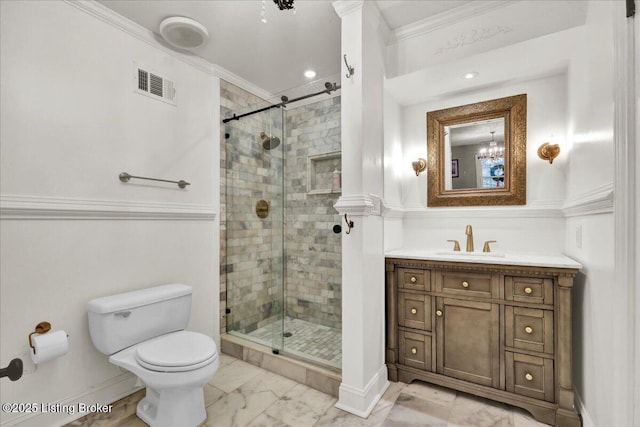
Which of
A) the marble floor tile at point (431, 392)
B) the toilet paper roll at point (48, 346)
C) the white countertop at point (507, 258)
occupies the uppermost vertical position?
the white countertop at point (507, 258)

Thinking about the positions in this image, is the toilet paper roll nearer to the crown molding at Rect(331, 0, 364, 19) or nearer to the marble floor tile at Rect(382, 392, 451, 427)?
the marble floor tile at Rect(382, 392, 451, 427)

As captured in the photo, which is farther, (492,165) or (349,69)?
(492,165)

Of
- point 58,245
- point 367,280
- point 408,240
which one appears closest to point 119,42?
point 58,245

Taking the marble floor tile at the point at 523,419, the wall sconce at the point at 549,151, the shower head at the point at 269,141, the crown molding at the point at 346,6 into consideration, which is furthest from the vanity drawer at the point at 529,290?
the shower head at the point at 269,141

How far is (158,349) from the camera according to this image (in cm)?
161

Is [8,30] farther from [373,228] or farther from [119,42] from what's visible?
[373,228]

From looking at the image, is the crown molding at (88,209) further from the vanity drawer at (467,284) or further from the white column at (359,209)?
the vanity drawer at (467,284)

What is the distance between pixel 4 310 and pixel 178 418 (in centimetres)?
102

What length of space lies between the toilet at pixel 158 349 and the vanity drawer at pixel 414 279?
1.25 meters

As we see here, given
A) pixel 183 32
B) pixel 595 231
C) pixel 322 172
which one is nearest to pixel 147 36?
pixel 183 32

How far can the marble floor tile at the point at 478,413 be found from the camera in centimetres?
162

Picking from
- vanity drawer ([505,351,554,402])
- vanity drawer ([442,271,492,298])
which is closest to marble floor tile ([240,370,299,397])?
vanity drawer ([442,271,492,298])

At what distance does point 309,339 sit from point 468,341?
1.20 metres

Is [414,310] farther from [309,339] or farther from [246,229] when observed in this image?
[246,229]
